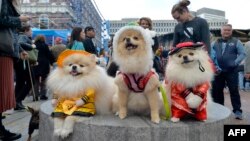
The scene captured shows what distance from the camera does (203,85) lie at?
10.2 ft

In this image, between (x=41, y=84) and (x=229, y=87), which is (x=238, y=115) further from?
(x=41, y=84)

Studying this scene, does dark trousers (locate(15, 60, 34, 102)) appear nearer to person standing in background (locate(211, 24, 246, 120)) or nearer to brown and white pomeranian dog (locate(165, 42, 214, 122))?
person standing in background (locate(211, 24, 246, 120))

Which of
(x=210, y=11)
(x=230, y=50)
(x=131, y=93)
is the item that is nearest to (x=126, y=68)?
(x=131, y=93)

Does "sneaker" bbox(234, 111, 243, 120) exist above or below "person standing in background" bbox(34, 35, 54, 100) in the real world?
below

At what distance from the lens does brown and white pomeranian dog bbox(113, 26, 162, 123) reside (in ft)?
9.93

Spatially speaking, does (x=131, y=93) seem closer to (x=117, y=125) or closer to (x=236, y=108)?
(x=117, y=125)

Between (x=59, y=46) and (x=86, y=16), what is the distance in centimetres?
2379

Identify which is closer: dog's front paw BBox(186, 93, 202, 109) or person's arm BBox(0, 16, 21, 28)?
dog's front paw BBox(186, 93, 202, 109)

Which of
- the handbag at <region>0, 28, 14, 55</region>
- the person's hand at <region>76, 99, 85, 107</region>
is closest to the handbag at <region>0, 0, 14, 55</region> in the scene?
the handbag at <region>0, 28, 14, 55</region>

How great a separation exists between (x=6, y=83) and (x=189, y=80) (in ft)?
7.01

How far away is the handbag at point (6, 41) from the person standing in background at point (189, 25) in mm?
2185

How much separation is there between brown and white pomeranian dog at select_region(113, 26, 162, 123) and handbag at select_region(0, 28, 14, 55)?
133cm

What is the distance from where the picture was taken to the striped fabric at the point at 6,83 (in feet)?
12.2

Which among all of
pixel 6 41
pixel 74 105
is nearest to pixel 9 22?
pixel 6 41
